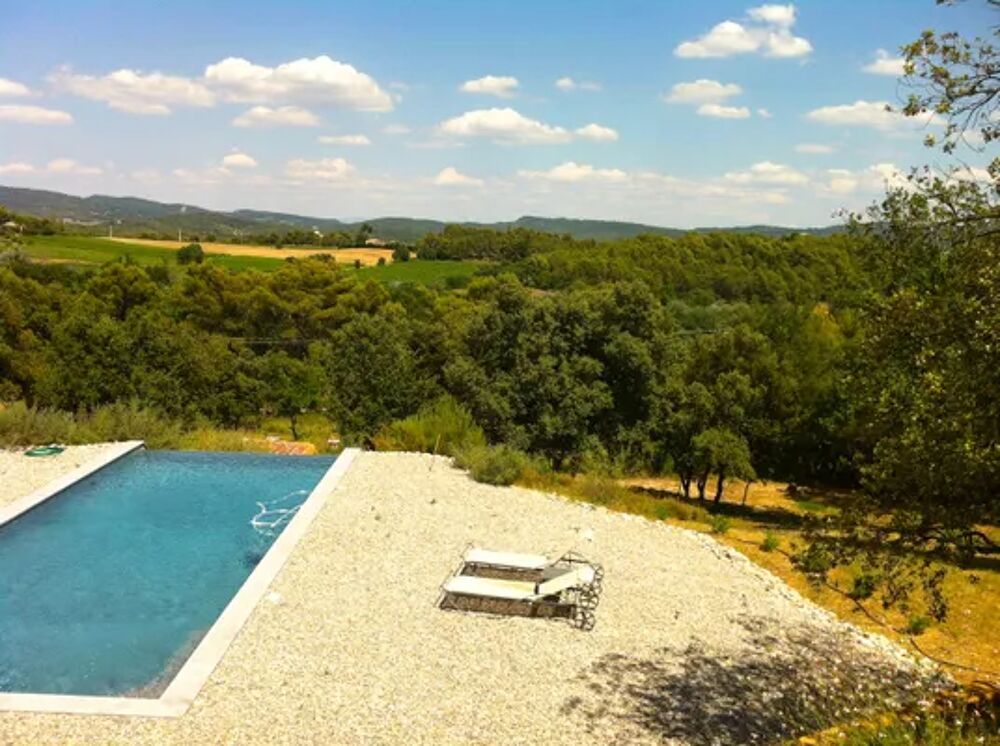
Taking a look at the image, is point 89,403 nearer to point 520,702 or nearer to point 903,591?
point 520,702

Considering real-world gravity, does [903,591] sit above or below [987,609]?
above

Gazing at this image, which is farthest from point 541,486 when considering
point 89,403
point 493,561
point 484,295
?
point 484,295

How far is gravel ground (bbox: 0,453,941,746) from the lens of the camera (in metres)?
6.42

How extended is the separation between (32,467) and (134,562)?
16.6 ft

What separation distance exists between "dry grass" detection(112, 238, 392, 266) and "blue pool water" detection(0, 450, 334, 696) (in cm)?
5149

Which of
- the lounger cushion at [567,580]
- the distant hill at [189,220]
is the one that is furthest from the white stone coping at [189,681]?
the distant hill at [189,220]

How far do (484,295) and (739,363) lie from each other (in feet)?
78.4

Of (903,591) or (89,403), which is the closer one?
(903,591)

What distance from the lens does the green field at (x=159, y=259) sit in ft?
172

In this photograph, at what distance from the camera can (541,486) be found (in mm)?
14461

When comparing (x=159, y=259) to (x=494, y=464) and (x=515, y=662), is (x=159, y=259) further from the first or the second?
(x=515, y=662)

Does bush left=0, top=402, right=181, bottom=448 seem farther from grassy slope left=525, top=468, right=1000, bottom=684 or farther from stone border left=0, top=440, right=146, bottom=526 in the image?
grassy slope left=525, top=468, right=1000, bottom=684

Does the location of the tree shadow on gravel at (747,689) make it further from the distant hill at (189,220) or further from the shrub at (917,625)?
the distant hill at (189,220)

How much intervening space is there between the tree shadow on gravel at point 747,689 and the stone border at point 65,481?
31.1ft
